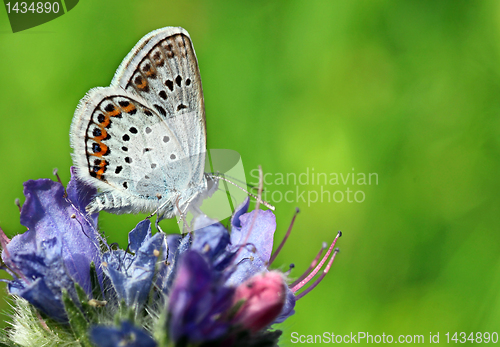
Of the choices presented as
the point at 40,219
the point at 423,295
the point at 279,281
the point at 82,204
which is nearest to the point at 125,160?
the point at 82,204

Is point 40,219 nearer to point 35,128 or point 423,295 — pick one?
point 35,128

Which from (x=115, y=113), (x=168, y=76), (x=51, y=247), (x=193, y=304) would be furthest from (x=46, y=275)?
(x=168, y=76)

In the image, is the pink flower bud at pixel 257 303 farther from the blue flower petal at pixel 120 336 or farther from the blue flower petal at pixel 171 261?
the blue flower petal at pixel 171 261

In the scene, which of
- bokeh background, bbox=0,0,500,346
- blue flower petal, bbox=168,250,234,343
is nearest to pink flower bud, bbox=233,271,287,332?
blue flower petal, bbox=168,250,234,343

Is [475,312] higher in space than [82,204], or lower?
lower

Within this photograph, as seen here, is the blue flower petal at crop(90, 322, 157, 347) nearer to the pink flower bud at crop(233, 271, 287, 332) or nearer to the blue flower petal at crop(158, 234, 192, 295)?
the pink flower bud at crop(233, 271, 287, 332)
